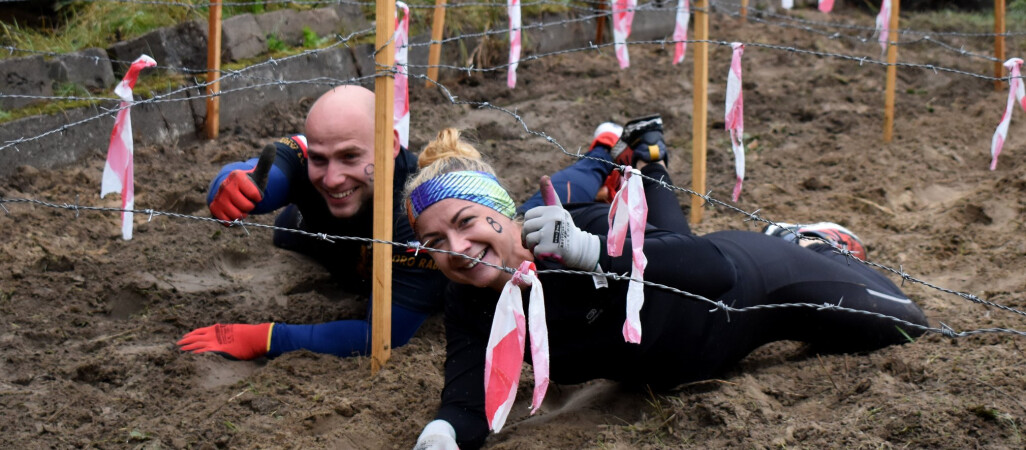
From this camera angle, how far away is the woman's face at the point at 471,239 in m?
2.74

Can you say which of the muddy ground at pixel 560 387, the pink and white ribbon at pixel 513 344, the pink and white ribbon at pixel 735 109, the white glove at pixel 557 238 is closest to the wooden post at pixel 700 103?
the muddy ground at pixel 560 387

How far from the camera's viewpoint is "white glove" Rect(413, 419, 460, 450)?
279cm

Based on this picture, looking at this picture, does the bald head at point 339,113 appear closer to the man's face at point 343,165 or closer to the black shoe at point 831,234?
the man's face at point 343,165

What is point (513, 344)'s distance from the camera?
233 centimetres

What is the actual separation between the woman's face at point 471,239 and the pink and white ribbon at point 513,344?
399mm

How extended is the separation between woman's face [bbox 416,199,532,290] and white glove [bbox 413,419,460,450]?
0.43m

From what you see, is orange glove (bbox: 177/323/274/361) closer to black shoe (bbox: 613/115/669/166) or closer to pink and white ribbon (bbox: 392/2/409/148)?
pink and white ribbon (bbox: 392/2/409/148)

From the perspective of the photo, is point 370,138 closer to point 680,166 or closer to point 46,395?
point 46,395

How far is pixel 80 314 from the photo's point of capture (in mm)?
3863

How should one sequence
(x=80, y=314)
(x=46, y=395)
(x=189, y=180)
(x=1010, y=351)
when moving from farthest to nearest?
(x=189, y=180) → (x=80, y=314) → (x=46, y=395) → (x=1010, y=351)

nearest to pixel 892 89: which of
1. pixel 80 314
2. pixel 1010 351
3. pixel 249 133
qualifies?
pixel 1010 351

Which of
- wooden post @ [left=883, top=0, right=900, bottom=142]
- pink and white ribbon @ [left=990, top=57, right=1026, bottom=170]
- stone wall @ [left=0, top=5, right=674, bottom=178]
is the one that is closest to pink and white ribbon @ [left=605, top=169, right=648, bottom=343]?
pink and white ribbon @ [left=990, top=57, right=1026, bottom=170]

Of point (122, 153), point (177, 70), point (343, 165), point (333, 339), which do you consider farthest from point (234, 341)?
point (177, 70)

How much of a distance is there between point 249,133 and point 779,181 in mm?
3100
